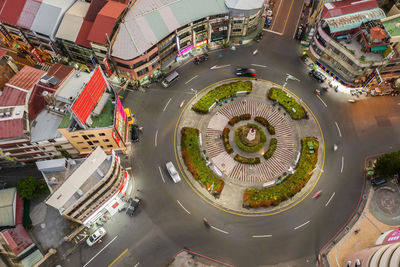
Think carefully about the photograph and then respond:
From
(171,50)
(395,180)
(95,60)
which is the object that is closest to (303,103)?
(395,180)

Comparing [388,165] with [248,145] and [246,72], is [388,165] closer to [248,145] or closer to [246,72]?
[248,145]

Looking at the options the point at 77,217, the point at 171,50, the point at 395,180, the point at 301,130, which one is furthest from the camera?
the point at 171,50

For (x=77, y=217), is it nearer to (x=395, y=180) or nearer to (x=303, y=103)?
(x=303, y=103)

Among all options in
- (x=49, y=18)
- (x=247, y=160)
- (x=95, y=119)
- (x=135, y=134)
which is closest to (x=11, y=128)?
(x=95, y=119)

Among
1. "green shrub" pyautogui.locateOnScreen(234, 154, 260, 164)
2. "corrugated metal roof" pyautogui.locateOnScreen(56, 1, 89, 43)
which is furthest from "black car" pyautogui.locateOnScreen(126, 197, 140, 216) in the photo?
"corrugated metal roof" pyautogui.locateOnScreen(56, 1, 89, 43)

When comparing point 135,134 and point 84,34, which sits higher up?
point 84,34

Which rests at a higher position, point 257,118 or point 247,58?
point 247,58

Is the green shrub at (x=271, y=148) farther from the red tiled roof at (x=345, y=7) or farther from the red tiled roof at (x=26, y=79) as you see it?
the red tiled roof at (x=26, y=79)
